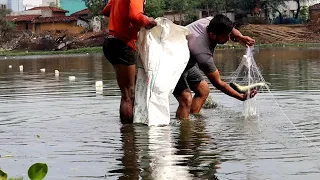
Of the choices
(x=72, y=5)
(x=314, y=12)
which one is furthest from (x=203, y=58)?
(x=72, y=5)

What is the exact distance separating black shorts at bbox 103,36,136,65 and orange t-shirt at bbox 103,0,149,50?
0.06 meters

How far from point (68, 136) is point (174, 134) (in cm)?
117

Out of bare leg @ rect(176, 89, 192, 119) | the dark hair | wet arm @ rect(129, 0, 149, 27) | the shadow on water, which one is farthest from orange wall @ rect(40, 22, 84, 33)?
the shadow on water

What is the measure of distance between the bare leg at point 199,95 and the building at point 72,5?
85.9 meters

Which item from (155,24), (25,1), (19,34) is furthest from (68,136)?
(25,1)

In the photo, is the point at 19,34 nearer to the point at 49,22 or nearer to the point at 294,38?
the point at 49,22

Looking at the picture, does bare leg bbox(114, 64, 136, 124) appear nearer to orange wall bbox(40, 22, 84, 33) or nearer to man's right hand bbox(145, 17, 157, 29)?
man's right hand bbox(145, 17, 157, 29)

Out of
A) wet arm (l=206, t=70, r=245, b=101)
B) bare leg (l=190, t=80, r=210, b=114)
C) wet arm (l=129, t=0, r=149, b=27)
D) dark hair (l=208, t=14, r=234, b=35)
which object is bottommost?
bare leg (l=190, t=80, r=210, b=114)

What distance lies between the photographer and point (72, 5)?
96438mm

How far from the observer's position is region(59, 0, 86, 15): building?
95000 millimetres

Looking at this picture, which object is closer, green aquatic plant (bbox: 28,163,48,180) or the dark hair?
green aquatic plant (bbox: 28,163,48,180)

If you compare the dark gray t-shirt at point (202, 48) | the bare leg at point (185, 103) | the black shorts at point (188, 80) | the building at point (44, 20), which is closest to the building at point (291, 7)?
the building at point (44, 20)

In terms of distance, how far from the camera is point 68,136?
793 centimetres

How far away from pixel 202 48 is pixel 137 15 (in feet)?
2.99
